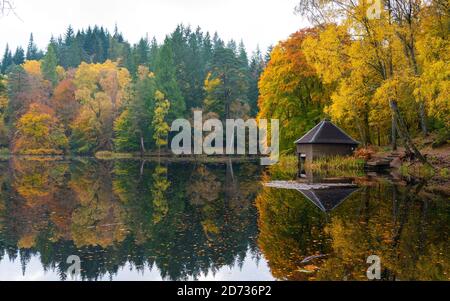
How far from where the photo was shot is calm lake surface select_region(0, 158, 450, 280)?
273 inches

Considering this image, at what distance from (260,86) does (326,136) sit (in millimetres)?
11161

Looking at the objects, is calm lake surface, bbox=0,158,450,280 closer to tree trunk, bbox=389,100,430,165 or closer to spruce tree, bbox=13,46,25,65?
tree trunk, bbox=389,100,430,165

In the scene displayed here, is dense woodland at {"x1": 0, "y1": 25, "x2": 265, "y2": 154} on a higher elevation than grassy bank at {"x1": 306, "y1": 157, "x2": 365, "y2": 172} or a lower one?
higher

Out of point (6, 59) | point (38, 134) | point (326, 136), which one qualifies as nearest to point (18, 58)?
point (6, 59)

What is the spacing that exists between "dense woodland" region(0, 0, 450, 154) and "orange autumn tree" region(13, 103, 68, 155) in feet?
0.57

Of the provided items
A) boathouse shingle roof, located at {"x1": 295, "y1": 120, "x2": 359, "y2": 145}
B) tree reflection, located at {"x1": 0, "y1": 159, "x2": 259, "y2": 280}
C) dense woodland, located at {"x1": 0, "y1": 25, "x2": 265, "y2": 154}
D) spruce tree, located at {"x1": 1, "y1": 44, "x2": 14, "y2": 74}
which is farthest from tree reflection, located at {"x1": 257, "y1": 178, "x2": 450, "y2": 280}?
spruce tree, located at {"x1": 1, "y1": 44, "x2": 14, "y2": 74}

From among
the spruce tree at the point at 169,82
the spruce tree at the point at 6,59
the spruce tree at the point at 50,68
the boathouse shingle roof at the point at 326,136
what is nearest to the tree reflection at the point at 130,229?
the boathouse shingle roof at the point at 326,136

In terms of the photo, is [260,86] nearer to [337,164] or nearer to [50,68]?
[337,164]

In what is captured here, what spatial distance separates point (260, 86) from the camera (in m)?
36.7

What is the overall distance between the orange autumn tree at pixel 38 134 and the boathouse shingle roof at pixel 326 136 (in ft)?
132

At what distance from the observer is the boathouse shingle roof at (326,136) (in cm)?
2667
